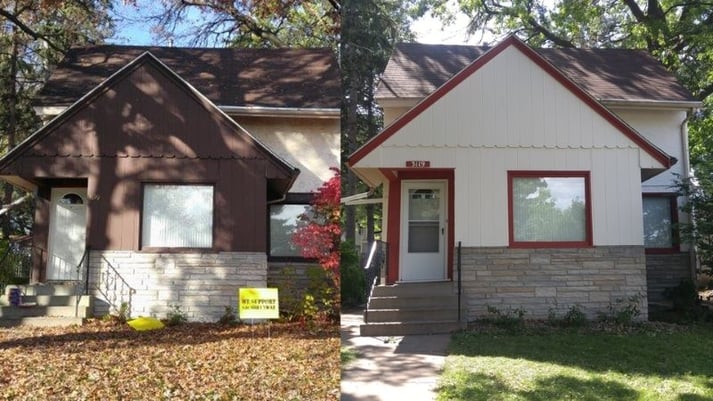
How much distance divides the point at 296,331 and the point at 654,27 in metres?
2.70

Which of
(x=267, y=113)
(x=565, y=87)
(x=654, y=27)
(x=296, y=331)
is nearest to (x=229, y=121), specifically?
(x=267, y=113)

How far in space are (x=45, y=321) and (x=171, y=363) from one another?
502mm

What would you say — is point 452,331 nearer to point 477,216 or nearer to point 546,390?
point 546,390

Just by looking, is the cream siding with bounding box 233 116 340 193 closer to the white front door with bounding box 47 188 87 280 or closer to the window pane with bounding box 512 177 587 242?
the white front door with bounding box 47 188 87 280

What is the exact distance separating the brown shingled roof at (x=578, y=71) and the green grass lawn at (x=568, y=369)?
130cm

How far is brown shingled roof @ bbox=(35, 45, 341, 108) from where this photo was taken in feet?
8.14

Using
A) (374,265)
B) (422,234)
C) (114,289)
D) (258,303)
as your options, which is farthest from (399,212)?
(114,289)

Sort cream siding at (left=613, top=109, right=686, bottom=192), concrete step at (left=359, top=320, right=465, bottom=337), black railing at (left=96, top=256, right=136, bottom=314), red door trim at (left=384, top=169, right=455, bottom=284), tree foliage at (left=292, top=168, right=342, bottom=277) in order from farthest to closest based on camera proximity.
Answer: cream siding at (left=613, top=109, right=686, bottom=192)
red door trim at (left=384, top=169, right=455, bottom=284)
concrete step at (left=359, top=320, right=465, bottom=337)
tree foliage at (left=292, top=168, right=342, bottom=277)
black railing at (left=96, top=256, right=136, bottom=314)

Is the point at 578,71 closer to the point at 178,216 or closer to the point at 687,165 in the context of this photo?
the point at 687,165

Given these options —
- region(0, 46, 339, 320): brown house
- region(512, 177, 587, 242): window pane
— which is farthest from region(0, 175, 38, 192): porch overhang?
region(512, 177, 587, 242): window pane

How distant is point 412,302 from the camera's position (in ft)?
8.38

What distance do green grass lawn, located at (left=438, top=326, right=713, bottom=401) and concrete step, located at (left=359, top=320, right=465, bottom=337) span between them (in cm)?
7

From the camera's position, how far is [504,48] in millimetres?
3043

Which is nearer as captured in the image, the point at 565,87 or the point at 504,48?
the point at 504,48
